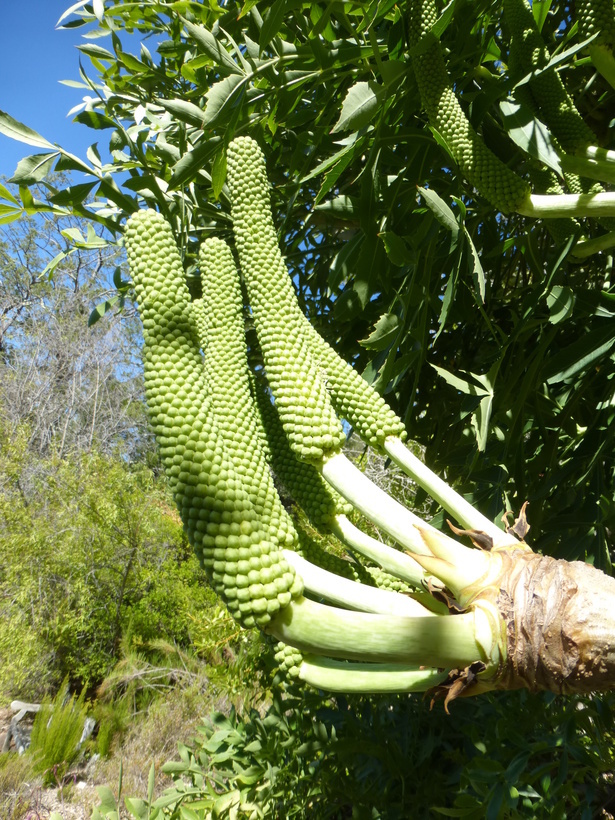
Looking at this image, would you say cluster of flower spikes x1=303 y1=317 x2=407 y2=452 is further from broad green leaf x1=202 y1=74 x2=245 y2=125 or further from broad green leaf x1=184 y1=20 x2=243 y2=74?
broad green leaf x1=184 y1=20 x2=243 y2=74

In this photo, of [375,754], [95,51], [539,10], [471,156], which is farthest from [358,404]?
[375,754]

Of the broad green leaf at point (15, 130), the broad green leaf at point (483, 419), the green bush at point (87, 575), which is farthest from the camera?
the green bush at point (87, 575)

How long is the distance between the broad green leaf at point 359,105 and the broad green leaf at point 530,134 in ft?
0.92

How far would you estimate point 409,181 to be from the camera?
1422 mm

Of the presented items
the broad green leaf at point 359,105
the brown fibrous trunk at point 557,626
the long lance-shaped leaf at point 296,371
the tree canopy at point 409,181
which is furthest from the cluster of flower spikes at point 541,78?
the brown fibrous trunk at point 557,626

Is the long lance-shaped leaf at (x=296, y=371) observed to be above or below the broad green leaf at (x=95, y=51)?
below

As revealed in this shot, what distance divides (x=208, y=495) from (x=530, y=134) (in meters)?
0.96

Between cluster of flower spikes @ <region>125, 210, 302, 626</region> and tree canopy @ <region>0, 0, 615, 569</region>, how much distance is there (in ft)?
1.80

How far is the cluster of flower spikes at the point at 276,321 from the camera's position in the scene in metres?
0.86

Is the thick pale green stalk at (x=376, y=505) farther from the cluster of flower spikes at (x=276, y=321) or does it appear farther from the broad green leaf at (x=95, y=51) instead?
the broad green leaf at (x=95, y=51)

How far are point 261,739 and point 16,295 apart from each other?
1512 cm

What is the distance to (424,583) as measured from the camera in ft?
2.44

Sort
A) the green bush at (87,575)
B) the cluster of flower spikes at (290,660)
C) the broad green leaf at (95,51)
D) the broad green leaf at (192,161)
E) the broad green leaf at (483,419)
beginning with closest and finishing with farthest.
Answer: the cluster of flower spikes at (290,660) < the broad green leaf at (192,161) < the broad green leaf at (483,419) < the broad green leaf at (95,51) < the green bush at (87,575)

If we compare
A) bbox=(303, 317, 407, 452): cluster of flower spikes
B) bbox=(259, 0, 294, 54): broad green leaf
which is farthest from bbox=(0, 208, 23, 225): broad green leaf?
bbox=(303, 317, 407, 452): cluster of flower spikes
